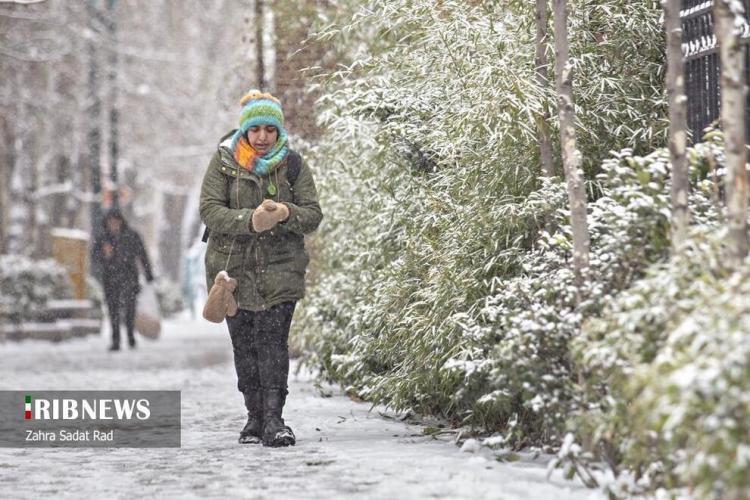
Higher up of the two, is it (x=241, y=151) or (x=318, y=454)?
(x=241, y=151)

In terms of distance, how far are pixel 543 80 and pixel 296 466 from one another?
9.64ft

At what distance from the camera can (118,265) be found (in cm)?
1988

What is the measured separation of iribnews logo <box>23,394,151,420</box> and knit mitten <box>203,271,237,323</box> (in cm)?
257

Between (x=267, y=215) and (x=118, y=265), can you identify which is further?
(x=118, y=265)

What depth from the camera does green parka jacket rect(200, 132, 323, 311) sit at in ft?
25.2

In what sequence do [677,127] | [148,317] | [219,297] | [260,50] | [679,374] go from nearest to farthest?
[679,374] < [677,127] < [219,297] < [260,50] < [148,317]

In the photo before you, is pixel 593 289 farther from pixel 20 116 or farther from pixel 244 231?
pixel 20 116

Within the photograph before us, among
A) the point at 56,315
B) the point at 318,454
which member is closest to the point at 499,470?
the point at 318,454

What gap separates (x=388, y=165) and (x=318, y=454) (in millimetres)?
2992

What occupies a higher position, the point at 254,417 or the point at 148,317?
the point at 148,317

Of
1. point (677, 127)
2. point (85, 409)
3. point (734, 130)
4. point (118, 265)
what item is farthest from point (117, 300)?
point (734, 130)

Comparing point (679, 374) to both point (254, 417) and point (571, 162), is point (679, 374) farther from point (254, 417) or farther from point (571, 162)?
point (254, 417)

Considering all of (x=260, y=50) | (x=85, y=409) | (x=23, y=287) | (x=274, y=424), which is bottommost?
(x=85, y=409)

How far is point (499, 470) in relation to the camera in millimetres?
6438
